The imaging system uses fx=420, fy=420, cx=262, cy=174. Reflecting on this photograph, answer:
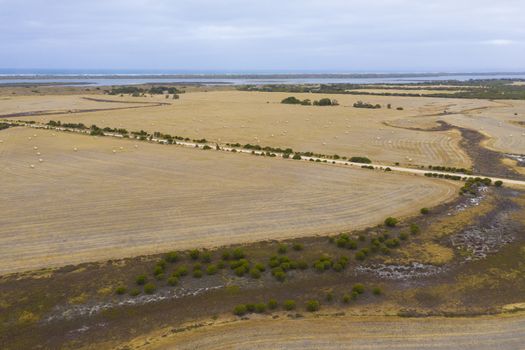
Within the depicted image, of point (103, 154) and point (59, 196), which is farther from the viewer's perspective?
point (103, 154)

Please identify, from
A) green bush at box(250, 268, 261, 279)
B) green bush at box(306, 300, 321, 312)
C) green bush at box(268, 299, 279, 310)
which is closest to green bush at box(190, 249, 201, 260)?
green bush at box(250, 268, 261, 279)

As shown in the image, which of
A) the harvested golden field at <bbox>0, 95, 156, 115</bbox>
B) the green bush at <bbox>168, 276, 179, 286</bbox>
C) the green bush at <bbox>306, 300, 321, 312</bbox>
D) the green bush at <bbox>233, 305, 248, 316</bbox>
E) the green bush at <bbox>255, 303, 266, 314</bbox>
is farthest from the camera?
the harvested golden field at <bbox>0, 95, 156, 115</bbox>

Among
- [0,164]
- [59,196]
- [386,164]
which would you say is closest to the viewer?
[59,196]

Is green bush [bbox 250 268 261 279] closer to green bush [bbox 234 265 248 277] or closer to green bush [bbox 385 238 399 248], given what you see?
green bush [bbox 234 265 248 277]

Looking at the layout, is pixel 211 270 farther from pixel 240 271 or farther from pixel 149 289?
pixel 149 289

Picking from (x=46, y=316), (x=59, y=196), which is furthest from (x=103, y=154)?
(x=46, y=316)

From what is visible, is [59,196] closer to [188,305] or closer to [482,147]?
[188,305]
